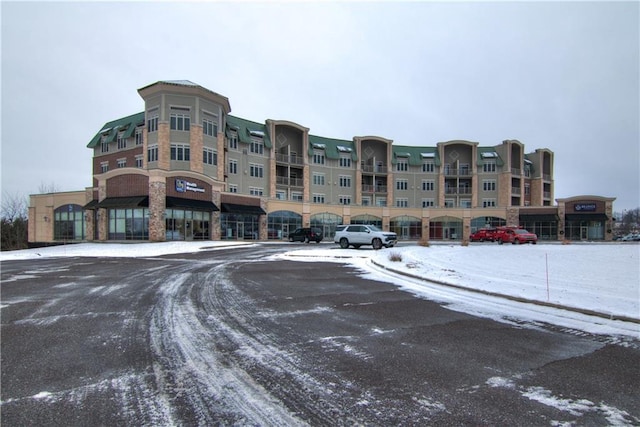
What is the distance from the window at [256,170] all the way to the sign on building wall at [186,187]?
1555 cm

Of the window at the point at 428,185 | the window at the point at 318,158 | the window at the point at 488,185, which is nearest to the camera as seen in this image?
the window at the point at 318,158

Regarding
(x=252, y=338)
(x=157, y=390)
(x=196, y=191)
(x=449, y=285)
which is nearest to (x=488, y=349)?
(x=252, y=338)

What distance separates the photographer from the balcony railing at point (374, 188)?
64.2 m

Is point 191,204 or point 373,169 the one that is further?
point 373,169

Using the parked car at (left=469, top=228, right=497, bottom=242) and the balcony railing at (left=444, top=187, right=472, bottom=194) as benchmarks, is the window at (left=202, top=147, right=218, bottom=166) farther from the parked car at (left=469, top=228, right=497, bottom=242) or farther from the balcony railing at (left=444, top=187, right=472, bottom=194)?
the balcony railing at (left=444, top=187, right=472, bottom=194)

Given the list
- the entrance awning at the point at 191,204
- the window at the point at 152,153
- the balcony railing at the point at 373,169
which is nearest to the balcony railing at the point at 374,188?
the balcony railing at the point at 373,169

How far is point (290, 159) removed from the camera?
56906mm

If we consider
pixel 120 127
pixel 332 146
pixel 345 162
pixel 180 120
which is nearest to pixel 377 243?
pixel 180 120

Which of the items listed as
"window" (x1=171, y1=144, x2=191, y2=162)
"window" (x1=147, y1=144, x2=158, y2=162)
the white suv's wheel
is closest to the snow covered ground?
the white suv's wheel

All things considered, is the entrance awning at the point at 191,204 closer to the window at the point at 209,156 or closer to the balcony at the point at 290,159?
the window at the point at 209,156

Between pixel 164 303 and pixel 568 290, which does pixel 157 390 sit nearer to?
pixel 164 303

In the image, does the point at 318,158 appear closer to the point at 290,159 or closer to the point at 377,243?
the point at 290,159

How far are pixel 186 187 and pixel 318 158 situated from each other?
2873 cm

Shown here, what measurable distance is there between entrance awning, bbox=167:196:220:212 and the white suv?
1636 cm
